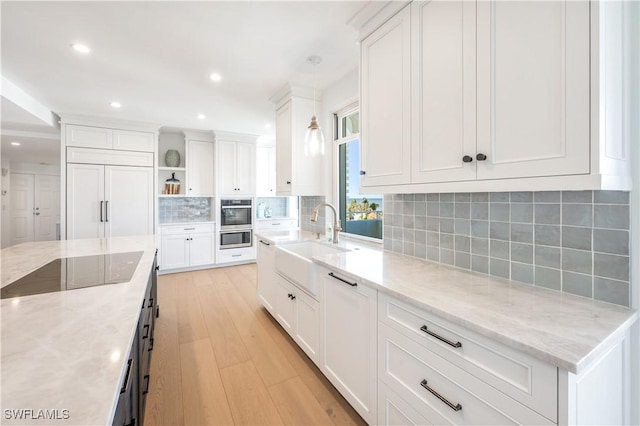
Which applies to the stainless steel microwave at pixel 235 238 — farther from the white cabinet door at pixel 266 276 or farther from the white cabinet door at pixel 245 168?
the white cabinet door at pixel 266 276

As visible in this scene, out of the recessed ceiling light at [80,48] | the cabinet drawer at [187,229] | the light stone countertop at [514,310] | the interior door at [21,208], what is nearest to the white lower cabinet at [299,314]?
the light stone countertop at [514,310]

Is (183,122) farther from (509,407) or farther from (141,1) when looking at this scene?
(509,407)

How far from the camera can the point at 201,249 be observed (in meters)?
4.96

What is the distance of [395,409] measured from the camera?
4.19ft

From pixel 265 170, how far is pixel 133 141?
237 centimetres

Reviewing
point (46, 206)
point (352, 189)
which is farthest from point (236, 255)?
point (46, 206)

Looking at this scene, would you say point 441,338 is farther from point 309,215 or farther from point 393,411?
point 309,215

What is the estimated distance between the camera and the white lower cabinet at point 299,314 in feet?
6.50

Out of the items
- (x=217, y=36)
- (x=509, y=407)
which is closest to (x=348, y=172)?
(x=217, y=36)

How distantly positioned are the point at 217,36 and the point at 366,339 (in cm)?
237

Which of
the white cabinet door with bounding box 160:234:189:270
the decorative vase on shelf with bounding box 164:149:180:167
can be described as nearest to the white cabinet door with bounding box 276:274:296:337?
the white cabinet door with bounding box 160:234:189:270

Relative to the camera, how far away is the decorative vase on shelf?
16.3 ft

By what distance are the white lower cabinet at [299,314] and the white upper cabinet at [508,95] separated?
43.0 inches

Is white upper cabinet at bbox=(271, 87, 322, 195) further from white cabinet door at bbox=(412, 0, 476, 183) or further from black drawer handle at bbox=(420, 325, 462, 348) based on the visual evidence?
black drawer handle at bbox=(420, 325, 462, 348)
